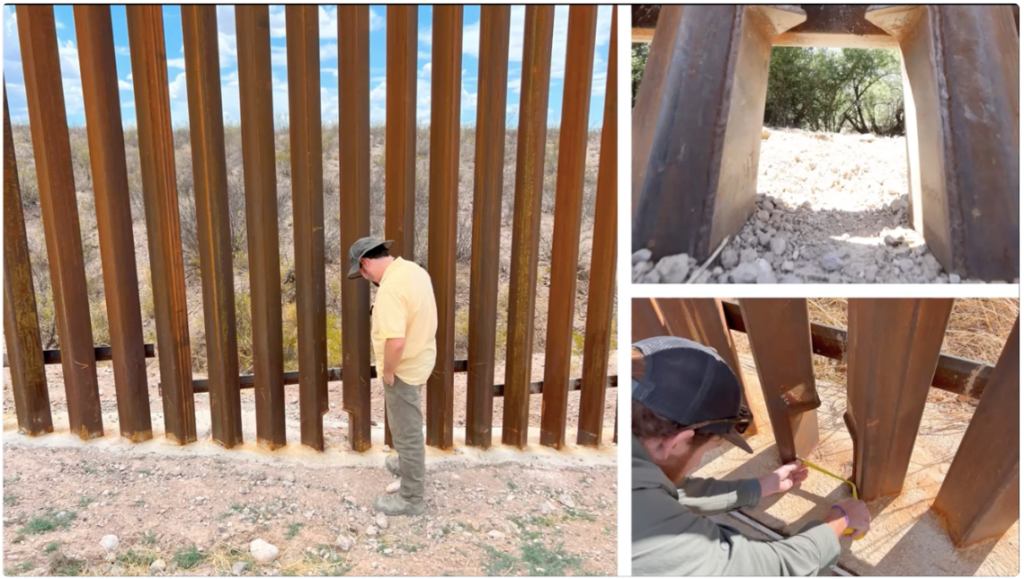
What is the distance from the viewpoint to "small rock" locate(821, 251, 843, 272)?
6.53ft

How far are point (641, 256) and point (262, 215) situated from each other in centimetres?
189

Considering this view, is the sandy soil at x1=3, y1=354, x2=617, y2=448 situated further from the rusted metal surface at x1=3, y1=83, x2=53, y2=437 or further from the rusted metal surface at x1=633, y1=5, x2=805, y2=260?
the rusted metal surface at x1=633, y1=5, x2=805, y2=260

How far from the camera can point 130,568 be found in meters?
2.65

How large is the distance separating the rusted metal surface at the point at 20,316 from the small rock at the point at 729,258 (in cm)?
309

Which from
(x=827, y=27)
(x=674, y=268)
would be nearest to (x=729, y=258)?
(x=674, y=268)

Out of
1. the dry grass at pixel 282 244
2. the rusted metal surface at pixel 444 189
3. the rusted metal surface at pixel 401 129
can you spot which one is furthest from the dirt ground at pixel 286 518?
the dry grass at pixel 282 244

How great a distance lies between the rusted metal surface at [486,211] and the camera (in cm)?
288

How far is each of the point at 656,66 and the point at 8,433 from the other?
3.67m

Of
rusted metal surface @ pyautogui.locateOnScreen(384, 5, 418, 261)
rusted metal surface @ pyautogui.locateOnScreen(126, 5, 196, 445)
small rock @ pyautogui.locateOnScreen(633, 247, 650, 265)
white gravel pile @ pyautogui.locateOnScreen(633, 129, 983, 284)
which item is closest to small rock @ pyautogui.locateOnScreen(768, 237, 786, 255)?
white gravel pile @ pyautogui.locateOnScreen(633, 129, 983, 284)

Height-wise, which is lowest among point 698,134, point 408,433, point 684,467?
point 408,433

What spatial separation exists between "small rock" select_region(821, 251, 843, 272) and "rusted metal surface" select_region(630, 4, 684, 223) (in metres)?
0.59

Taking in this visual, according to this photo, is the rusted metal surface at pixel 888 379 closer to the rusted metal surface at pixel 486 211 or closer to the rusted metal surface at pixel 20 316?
the rusted metal surface at pixel 486 211

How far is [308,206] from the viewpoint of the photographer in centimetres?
305

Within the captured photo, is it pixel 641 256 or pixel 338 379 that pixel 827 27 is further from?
pixel 338 379
